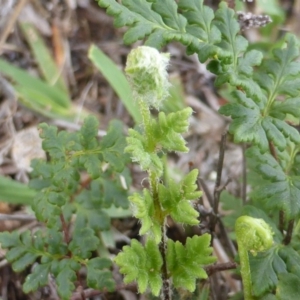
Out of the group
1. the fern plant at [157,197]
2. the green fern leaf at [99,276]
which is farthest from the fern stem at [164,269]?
the green fern leaf at [99,276]

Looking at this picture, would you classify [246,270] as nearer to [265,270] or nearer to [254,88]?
[265,270]

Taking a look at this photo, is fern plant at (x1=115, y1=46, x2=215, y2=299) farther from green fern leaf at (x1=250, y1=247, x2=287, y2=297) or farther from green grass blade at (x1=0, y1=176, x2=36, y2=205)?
green grass blade at (x1=0, y1=176, x2=36, y2=205)

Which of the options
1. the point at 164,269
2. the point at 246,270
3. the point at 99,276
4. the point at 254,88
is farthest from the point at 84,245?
the point at 254,88

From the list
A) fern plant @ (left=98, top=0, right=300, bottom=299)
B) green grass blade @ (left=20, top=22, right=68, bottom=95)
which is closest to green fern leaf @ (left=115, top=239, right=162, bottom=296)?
fern plant @ (left=98, top=0, right=300, bottom=299)

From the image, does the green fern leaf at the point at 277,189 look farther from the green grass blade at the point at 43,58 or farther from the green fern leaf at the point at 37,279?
the green grass blade at the point at 43,58

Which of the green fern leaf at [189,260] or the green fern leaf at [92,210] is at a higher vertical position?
the green fern leaf at [189,260]

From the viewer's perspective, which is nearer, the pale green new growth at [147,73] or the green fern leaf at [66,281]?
the pale green new growth at [147,73]

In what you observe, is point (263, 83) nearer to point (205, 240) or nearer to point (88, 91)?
point (205, 240)
